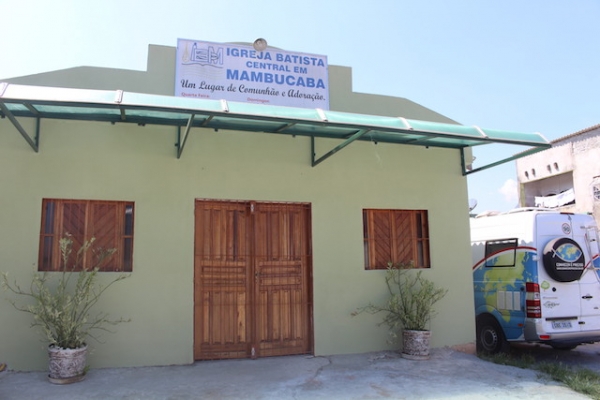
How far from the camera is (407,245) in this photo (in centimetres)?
761

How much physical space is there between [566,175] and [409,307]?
13.3 m

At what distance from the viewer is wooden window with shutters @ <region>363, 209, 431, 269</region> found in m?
7.36

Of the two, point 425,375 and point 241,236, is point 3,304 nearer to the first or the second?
point 241,236

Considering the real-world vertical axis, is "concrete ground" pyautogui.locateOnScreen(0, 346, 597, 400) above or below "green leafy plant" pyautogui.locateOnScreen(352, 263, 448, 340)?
below

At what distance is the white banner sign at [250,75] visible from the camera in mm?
6789

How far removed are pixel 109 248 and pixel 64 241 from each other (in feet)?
2.41

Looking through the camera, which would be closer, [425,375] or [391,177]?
[425,375]

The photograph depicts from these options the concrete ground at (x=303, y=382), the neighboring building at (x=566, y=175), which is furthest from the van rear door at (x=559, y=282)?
the neighboring building at (x=566, y=175)

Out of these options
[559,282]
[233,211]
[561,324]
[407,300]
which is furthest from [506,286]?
[233,211]

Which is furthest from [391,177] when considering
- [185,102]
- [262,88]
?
[185,102]

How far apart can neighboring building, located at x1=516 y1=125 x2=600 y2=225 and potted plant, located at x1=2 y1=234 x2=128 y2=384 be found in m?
15.5

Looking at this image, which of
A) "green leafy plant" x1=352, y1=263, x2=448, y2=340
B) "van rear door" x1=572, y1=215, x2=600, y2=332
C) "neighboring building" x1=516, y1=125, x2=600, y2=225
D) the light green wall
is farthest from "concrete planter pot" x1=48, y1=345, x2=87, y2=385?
"neighboring building" x1=516, y1=125, x2=600, y2=225

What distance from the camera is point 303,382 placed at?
18.5 feet

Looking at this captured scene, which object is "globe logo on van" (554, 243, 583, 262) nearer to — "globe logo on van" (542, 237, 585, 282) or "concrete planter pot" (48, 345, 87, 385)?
"globe logo on van" (542, 237, 585, 282)
